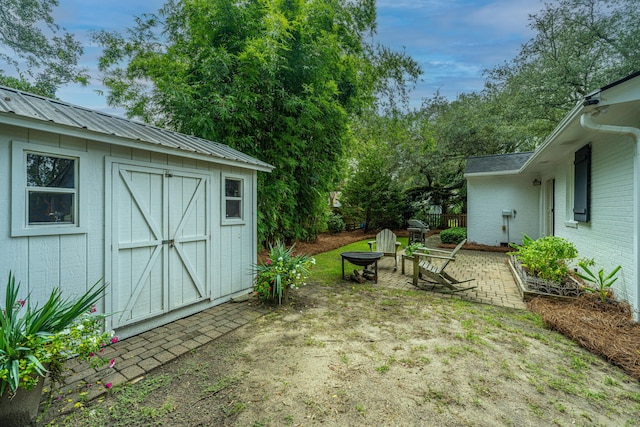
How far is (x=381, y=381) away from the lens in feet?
7.87

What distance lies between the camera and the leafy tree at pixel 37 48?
29.4 ft

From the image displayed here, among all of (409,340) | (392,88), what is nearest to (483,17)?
(392,88)

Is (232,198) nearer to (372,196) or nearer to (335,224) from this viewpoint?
(335,224)

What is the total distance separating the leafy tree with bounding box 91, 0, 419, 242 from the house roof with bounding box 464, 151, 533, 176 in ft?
16.9

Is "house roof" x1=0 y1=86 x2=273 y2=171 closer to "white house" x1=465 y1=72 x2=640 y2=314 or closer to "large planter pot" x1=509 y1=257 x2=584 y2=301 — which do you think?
"white house" x1=465 y1=72 x2=640 y2=314

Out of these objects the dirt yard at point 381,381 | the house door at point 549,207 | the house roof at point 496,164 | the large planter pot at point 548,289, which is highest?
the house roof at point 496,164

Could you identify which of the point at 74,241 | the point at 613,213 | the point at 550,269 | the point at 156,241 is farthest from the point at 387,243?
the point at 74,241

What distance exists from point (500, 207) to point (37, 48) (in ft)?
57.7

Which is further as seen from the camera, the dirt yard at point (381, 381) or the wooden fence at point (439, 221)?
the wooden fence at point (439, 221)

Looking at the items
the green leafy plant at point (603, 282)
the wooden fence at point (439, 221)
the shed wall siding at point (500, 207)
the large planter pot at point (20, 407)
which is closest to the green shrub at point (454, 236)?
the shed wall siding at point (500, 207)

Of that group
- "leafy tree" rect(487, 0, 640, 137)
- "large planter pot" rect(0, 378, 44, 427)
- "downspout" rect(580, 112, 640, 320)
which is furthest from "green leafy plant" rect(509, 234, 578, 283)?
"leafy tree" rect(487, 0, 640, 137)

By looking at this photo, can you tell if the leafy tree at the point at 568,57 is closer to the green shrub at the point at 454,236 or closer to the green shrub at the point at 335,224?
the green shrub at the point at 454,236

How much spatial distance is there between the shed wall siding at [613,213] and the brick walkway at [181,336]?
1.29 meters

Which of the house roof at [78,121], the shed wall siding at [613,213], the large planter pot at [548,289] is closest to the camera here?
the house roof at [78,121]
